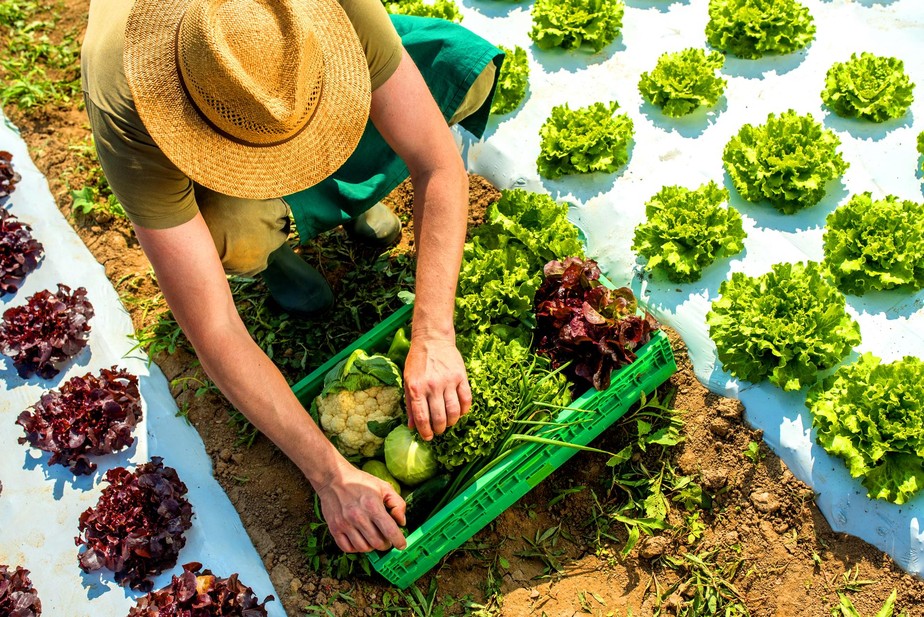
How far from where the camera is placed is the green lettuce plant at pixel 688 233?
11.8ft

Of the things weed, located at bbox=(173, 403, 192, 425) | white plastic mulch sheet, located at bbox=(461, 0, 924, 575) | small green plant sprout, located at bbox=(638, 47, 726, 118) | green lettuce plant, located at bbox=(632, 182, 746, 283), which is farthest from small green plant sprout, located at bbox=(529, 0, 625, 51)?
weed, located at bbox=(173, 403, 192, 425)

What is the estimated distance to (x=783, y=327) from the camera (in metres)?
3.23

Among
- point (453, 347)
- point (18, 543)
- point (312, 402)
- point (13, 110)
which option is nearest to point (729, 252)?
point (453, 347)

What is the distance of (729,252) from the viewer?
3646 mm

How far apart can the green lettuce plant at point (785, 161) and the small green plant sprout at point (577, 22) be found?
1.02 meters

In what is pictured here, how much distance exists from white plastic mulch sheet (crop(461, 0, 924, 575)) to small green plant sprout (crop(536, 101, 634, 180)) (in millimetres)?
74

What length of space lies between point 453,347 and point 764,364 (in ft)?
4.40

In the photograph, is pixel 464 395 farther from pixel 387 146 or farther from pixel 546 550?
pixel 387 146

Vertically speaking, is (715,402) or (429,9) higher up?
(429,9)

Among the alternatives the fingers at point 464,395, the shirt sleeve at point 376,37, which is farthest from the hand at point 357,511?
the shirt sleeve at point 376,37

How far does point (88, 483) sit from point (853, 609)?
3210mm

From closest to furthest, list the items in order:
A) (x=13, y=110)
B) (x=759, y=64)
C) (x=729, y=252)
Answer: (x=729, y=252)
(x=759, y=64)
(x=13, y=110)

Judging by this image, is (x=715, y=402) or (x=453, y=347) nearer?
(x=453, y=347)

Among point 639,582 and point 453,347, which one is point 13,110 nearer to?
point 453,347
